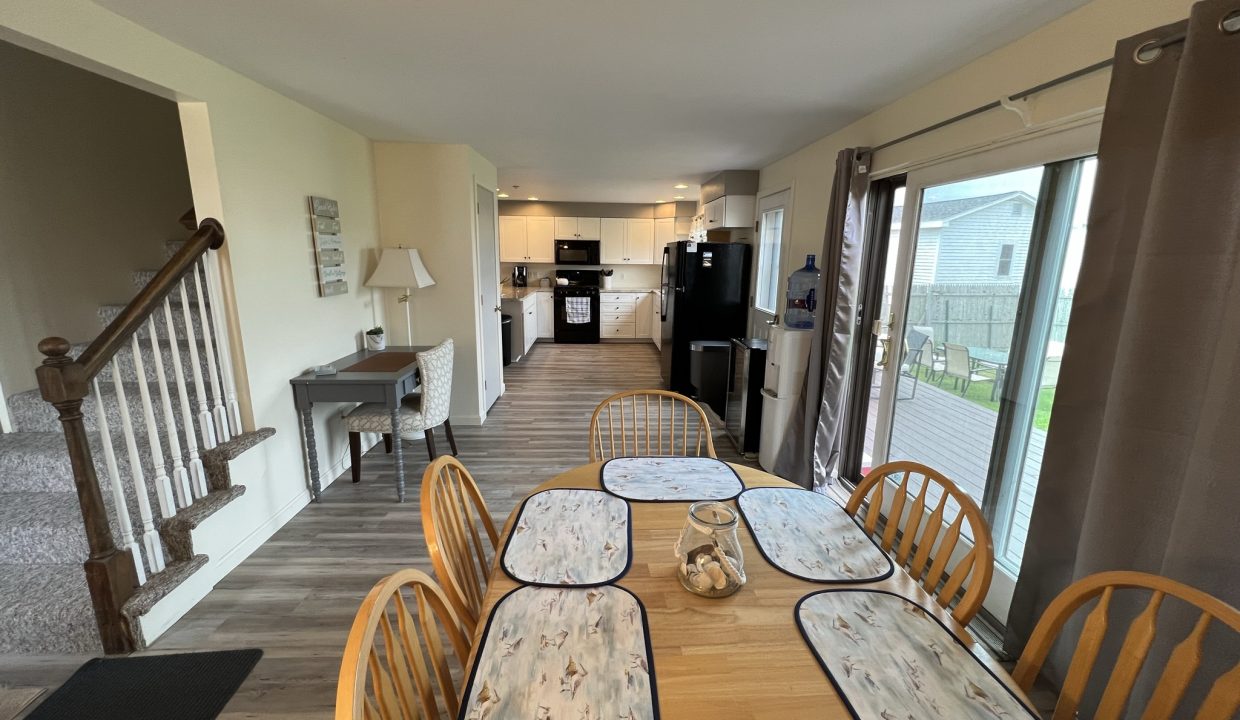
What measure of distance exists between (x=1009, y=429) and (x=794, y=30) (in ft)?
5.50

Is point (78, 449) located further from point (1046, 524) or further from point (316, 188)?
point (1046, 524)

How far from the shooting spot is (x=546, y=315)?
25.6 ft

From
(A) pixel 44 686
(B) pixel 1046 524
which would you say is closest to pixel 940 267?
(B) pixel 1046 524

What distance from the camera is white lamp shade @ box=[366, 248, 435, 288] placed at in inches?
134

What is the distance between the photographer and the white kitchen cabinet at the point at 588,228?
24.7ft

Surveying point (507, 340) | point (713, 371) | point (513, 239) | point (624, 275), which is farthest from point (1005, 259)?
point (513, 239)

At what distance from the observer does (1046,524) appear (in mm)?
1454

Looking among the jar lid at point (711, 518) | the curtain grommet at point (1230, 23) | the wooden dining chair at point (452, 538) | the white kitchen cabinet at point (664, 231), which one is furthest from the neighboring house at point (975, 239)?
the white kitchen cabinet at point (664, 231)

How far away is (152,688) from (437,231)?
2928 mm

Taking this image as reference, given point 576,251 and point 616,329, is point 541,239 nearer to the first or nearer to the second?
point 576,251

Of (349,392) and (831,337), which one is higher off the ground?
(831,337)

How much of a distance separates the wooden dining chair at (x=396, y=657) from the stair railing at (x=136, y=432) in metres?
1.43

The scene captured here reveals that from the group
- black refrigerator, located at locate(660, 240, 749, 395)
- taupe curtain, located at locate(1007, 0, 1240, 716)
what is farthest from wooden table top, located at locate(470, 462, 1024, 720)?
black refrigerator, located at locate(660, 240, 749, 395)

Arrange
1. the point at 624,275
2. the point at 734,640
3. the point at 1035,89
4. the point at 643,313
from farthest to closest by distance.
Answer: the point at 624,275, the point at 643,313, the point at 1035,89, the point at 734,640
